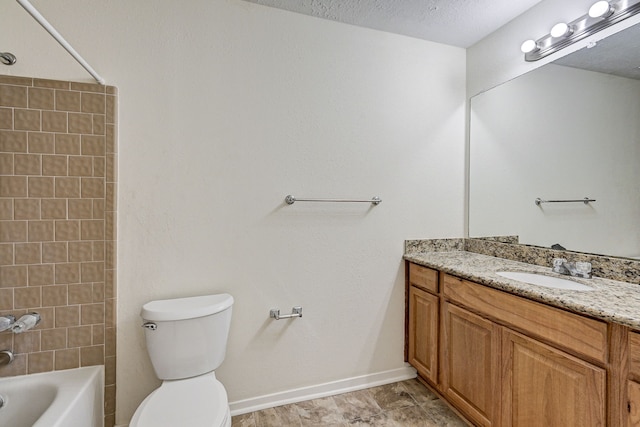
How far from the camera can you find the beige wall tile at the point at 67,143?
1488 millimetres

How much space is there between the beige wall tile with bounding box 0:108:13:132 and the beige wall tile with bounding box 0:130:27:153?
0.03m

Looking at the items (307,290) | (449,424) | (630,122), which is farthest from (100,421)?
(630,122)

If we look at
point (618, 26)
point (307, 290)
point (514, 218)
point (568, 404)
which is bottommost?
point (568, 404)

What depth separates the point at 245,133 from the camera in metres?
1.82

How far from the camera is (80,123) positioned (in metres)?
1.52

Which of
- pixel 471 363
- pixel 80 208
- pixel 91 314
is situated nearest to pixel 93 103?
pixel 80 208

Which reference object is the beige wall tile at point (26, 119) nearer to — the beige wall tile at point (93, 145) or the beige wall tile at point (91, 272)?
the beige wall tile at point (93, 145)

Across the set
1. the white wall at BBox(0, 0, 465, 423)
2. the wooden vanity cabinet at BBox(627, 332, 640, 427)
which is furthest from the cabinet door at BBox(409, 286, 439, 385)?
the wooden vanity cabinet at BBox(627, 332, 640, 427)

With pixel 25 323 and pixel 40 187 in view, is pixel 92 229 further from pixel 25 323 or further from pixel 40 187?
pixel 25 323

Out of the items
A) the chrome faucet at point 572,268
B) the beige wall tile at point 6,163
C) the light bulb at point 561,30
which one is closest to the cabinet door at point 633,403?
the chrome faucet at point 572,268

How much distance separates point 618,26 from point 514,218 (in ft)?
3.57

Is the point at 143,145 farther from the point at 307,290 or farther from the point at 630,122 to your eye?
the point at 630,122

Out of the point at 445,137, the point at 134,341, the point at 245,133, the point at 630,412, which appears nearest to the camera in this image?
the point at 630,412

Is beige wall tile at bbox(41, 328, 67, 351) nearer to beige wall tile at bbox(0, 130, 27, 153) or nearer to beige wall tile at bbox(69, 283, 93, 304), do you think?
beige wall tile at bbox(69, 283, 93, 304)
